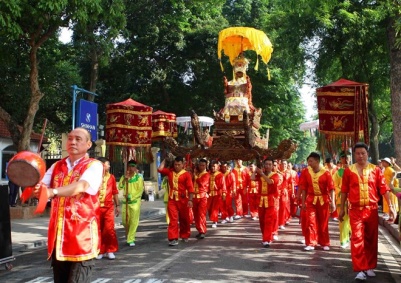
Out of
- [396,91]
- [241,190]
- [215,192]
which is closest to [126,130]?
[215,192]

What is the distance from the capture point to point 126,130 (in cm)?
1139

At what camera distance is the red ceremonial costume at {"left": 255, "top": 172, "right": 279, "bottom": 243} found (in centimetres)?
983

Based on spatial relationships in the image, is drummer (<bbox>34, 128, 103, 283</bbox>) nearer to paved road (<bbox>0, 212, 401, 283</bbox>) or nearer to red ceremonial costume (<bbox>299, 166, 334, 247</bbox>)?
paved road (<bbox>0, 212, 401, 283</bbox>)

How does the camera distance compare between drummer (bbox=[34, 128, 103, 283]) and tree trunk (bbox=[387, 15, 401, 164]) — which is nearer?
drummer (bbox=[34, 128, 103, 283])

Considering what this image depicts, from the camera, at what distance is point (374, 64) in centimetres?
1912

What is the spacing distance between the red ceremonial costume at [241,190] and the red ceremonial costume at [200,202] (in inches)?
180

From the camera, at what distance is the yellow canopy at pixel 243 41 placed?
1641cm

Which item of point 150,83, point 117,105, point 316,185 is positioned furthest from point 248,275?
point 150,83

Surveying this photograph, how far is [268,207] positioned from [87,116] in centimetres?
560

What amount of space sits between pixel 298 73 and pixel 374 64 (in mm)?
4001

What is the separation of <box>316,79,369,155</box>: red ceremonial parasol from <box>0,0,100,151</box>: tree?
6.47 metres

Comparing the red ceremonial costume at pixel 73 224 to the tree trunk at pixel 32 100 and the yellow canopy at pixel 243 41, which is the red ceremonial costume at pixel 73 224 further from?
the yellow canopy at pixel 243 41

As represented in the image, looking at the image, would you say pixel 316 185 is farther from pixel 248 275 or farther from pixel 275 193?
pixel 248 275

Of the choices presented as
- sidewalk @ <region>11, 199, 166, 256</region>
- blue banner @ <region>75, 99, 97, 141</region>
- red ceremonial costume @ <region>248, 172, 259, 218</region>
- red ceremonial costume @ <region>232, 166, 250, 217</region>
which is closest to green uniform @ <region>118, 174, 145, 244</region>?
sidewalk @ <region>11, 199, 166, 256</region>
